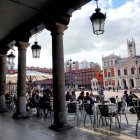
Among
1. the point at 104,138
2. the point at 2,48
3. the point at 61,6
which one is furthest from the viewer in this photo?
the point at 2,48

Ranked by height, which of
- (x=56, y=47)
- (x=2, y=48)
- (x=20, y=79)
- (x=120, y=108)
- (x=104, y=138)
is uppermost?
(x=2, y=48)

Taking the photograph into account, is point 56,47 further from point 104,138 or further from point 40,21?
point 104,138

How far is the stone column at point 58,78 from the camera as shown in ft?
20.4

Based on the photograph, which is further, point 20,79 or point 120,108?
point 20,79

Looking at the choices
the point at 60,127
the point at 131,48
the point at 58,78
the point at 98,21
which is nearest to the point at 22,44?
the point at 58,78

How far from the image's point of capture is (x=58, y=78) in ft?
20.6

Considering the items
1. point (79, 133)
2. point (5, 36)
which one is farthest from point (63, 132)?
point (5, 36)

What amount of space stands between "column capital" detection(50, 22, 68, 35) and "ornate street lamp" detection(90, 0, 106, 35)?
1636 mm

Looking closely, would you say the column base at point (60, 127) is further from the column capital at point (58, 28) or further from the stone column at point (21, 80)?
the stone column at point (21, 80)

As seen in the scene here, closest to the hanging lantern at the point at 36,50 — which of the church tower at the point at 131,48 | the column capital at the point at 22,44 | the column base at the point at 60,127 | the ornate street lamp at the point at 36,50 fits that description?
the ornate street lamp at the point at 36,50

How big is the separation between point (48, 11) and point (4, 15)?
1.78 m

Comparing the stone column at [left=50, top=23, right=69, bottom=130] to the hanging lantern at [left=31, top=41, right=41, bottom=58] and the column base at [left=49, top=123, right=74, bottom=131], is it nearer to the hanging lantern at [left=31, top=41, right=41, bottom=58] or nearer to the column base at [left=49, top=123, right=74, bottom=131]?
the column base at [left=49, top=123, right=74, bottom=131]

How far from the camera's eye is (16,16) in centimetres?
747

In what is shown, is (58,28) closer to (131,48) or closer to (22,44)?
(22,44)
